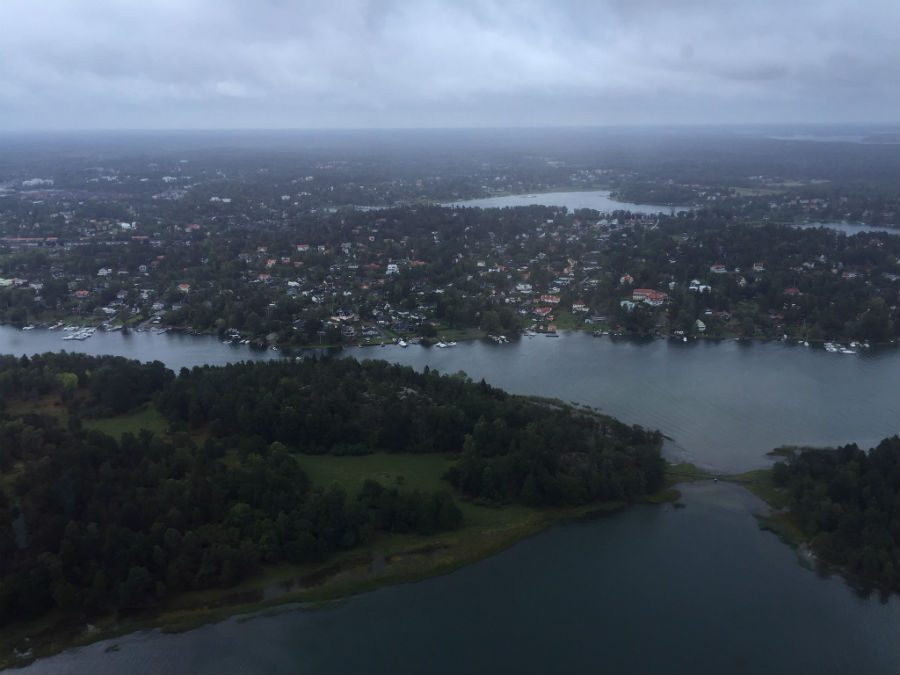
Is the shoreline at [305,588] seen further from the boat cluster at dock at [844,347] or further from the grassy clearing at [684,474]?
the boat cluster at dock at [844,347]

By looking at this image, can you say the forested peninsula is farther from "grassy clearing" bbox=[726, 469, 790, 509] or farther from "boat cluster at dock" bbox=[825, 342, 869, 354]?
"boat cluster at dock" bbox=[825, 342, 869, 354]

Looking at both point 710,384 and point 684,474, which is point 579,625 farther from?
point 710,384

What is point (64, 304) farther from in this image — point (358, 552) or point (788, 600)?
point (788, 600)

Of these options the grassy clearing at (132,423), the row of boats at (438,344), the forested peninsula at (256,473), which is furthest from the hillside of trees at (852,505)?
the grassy clearing at (132,423)

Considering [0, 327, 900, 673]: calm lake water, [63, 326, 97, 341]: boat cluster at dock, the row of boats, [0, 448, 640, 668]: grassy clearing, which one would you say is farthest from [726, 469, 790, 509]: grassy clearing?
[63, 326, 97, 341]: boat cluster at dock

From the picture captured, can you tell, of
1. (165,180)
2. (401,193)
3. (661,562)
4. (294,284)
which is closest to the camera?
(661,562)

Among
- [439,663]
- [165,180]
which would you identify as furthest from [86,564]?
[165,180]

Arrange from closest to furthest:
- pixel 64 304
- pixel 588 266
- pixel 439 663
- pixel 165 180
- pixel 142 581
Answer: pixel 439 663, pixel 142 581, pixel 64 304, pixel 588 266, pixel 165 180
